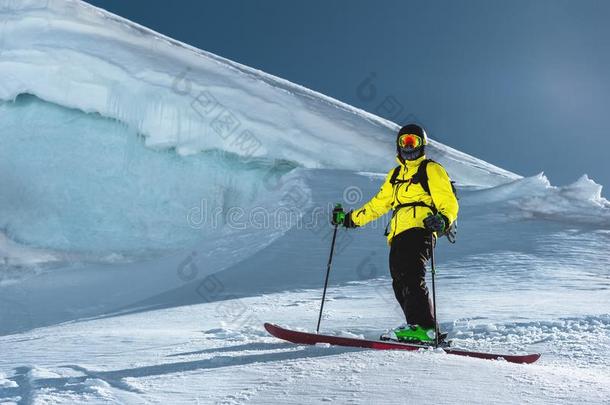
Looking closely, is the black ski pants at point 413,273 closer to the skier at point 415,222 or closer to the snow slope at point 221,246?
the skier at point 415,222

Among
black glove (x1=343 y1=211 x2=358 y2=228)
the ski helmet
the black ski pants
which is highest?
the ski helmet

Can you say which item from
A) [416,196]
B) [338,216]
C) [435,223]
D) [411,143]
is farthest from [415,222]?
[338,216]

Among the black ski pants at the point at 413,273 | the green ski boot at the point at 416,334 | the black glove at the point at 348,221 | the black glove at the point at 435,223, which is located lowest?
the green ski boot at the point at 416,334

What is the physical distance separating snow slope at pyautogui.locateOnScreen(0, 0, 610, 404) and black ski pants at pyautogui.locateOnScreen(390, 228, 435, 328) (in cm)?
54

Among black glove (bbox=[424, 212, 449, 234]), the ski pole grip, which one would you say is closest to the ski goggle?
black glove (bbox=[424, 212, 449, 234])

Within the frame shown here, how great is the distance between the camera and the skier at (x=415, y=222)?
12.4ft

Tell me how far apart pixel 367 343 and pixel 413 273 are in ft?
1.66

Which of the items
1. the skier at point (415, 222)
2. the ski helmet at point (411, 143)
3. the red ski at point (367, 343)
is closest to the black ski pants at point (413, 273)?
the skier at point (415, 222)

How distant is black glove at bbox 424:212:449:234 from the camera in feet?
12.1

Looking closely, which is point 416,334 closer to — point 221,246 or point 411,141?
point 411,141

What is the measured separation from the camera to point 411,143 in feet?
13.2

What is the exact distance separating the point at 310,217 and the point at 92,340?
5.47m

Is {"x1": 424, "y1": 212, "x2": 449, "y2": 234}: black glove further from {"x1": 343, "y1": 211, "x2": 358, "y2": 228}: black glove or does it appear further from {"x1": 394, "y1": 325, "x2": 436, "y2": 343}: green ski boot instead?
{"x1": 343, "y1": 211, "x2": 358, "y2": 228}: black glove

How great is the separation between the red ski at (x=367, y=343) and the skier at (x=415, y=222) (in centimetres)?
12
